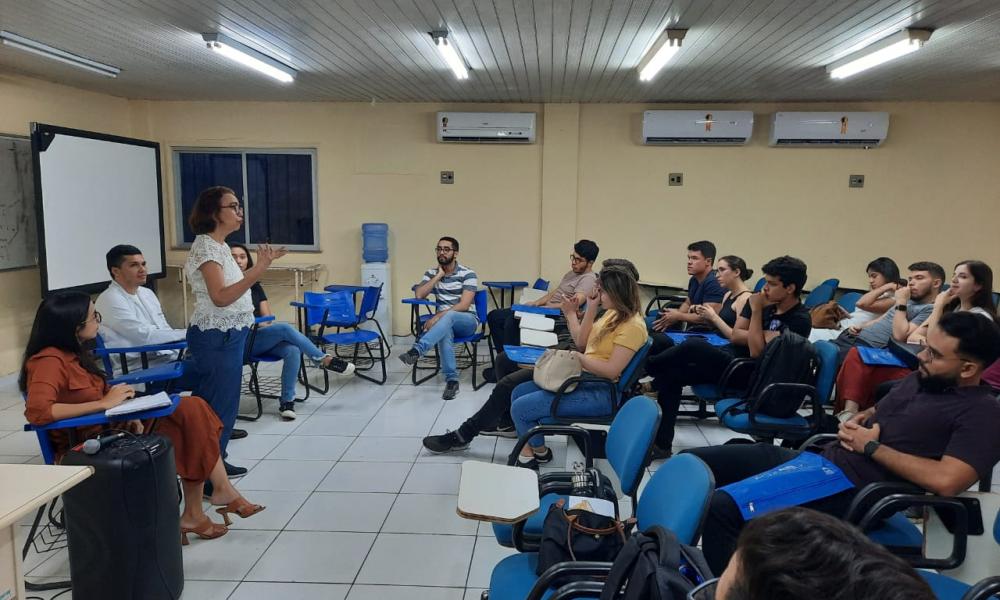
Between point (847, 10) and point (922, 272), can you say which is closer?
point (847, 10)

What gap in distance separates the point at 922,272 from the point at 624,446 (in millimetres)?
2917

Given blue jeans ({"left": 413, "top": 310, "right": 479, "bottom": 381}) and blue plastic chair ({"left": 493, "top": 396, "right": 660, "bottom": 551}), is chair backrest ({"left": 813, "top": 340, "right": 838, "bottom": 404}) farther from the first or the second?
blue jeans ({"left": 413, "top": 310, "right": 479, "bottom": 381})

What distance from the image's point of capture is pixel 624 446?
194 centimetres

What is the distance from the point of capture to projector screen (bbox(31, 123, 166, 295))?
188 inches

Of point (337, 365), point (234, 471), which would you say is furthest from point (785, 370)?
point (337, 365)

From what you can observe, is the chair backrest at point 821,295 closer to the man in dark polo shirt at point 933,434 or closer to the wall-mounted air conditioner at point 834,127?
the wall-mounted air conditioner at point 834,127

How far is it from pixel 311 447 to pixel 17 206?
140 inches

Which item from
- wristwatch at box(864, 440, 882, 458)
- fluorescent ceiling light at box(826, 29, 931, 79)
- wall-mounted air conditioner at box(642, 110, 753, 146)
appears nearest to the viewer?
wristwatch at box(864, 440, 882, 458)

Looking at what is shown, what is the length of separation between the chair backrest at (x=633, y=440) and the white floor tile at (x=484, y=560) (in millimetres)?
711

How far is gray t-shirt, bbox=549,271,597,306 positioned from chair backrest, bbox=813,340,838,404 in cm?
210

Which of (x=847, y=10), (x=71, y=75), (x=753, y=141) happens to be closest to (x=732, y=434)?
(x=847, y=10)

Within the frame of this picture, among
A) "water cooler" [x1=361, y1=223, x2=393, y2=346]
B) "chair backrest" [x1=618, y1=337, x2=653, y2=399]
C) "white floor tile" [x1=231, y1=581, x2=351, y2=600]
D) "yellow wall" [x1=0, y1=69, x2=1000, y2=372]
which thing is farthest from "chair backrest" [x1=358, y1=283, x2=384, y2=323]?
"white floor tile" [x1=231, y1=581, x2=351, y2=600]

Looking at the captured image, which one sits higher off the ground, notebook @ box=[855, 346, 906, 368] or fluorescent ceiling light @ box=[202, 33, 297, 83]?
fluorescent ceiling light @ box=[202, 33, 297, 83]

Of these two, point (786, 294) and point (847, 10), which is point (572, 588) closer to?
point (786, 294)
